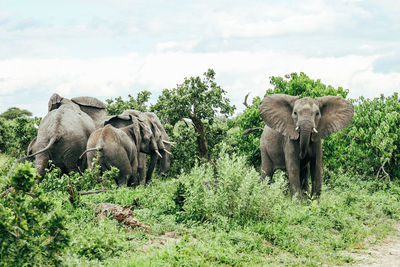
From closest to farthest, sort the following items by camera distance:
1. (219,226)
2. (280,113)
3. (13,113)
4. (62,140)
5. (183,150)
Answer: (219,226)
(280,113)
(62,140)
(183,150)
(13,113)

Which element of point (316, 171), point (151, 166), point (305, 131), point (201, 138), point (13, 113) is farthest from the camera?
point (13, 113)

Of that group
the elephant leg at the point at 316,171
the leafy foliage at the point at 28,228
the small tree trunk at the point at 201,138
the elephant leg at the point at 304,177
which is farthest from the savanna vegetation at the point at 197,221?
the small tree trunk at the point at 201,138

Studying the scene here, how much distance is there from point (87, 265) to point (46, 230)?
25.2 inches

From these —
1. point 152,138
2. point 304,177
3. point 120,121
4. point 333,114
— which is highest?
point 333,114

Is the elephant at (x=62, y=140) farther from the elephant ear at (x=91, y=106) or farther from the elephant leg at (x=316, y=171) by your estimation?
the elephant leg at (x=316, y=171)

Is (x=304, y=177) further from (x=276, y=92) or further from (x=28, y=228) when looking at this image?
(x=28, y=228)

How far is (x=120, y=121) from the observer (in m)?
13.7

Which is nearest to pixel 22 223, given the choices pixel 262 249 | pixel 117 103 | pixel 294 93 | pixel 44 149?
pixel 262 249

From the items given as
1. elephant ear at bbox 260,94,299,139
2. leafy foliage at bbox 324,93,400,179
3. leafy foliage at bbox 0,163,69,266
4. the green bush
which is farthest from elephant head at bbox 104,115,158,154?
leafy foliage at bbox 0,163,69,266

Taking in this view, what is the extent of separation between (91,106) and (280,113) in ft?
23.3

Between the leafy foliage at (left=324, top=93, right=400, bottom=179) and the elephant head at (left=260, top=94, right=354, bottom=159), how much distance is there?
11.8 feet

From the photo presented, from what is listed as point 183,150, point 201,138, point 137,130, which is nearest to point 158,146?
point 137,130

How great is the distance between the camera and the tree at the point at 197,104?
60.1 ft

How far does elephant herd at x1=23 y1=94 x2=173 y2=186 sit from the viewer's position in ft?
38.4
